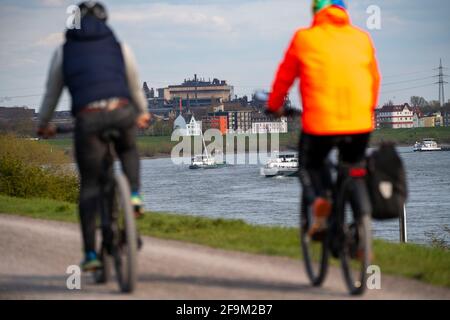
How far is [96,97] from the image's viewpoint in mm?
6309

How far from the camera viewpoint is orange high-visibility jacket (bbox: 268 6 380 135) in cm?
607

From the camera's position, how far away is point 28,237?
10398 millimetres

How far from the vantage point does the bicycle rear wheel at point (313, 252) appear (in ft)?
21.1

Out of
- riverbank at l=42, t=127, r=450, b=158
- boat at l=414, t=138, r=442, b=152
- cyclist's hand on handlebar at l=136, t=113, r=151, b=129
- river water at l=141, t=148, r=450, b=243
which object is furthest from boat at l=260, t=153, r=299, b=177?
cyclist's hand on handlebar at l=136, t=113, r=151, b=129

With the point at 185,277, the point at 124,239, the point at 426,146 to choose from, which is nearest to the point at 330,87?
the point at 124,239

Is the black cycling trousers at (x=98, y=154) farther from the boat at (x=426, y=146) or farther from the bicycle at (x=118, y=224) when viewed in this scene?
the boat at (x=426, y=146)

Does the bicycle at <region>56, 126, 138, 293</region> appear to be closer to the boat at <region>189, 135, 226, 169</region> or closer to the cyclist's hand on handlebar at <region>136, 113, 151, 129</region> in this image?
the cyclist's hand on handlebar at <region>136, 113, 151, 129</region>

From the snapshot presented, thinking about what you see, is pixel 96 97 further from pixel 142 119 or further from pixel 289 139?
pixel 289 139

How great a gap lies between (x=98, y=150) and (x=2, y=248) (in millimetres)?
3555

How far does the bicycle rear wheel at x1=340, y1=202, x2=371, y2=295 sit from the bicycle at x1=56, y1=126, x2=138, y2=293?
1250 millimetres

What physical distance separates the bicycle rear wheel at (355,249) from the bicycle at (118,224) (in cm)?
125

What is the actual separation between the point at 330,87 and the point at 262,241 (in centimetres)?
365
